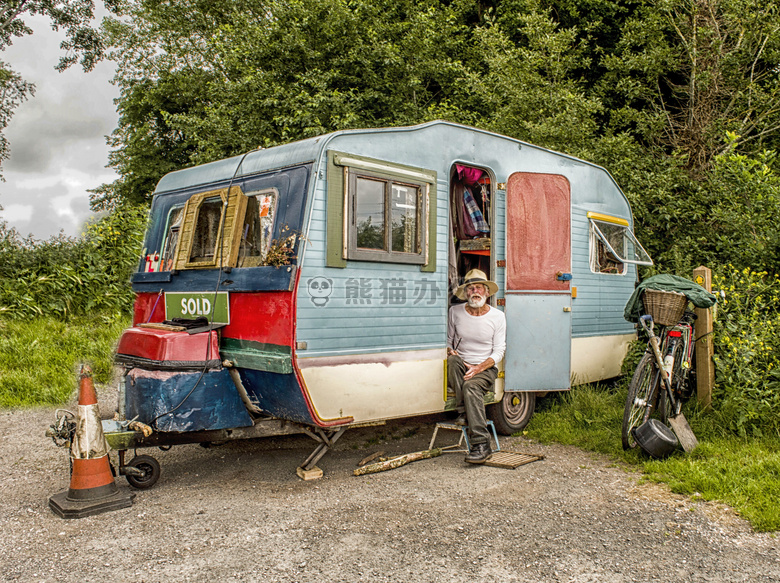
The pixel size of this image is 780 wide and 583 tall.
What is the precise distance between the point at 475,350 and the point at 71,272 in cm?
777

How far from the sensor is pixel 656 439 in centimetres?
529

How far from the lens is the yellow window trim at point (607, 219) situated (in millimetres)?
Result: 7441

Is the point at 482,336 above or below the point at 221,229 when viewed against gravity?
below

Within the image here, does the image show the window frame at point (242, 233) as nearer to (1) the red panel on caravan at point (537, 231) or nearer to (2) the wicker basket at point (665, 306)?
(1) the red panel on caravan at point (537, 231)

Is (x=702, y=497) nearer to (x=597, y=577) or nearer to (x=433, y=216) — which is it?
(x=597, y=577)

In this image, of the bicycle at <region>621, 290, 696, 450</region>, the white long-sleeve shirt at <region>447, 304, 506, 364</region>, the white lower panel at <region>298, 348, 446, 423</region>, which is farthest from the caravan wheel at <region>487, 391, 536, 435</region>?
the bicycle at <region>621, 290, 696, 450</region>

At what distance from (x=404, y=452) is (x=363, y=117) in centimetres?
904

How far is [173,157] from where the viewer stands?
66.3 feet

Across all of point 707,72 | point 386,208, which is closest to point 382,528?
point 386,208

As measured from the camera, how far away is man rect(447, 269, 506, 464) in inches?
224

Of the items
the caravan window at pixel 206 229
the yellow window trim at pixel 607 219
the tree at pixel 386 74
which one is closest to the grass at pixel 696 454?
the yellow window trim at pixel 607 219

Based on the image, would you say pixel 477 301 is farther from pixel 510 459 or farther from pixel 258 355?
pixel 258 355

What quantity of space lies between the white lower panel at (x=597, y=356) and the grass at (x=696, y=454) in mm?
176

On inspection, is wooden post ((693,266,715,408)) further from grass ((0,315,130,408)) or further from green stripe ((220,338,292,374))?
grass ((0,315,130,408))
